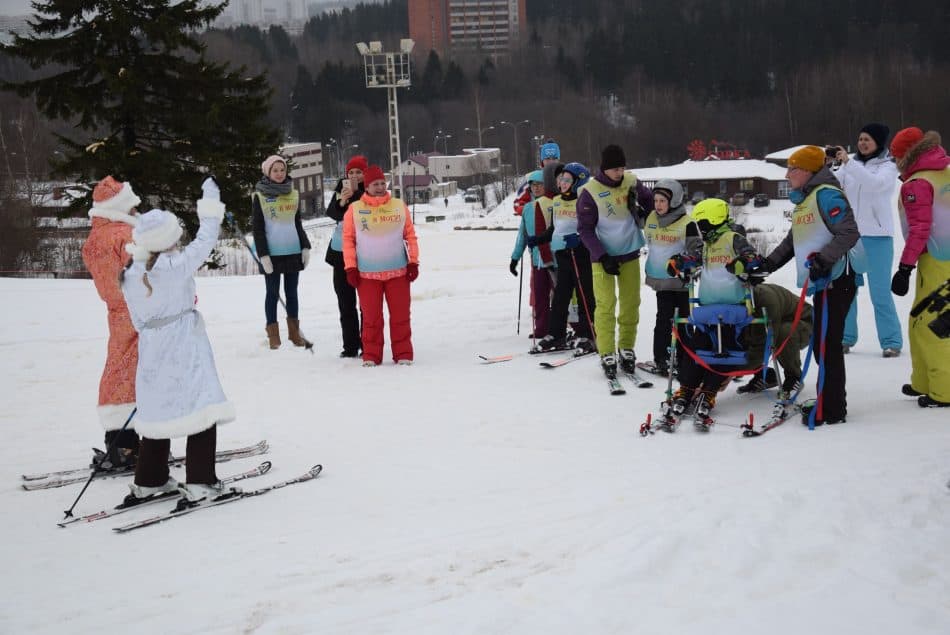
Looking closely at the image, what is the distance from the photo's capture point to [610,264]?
7266 mm

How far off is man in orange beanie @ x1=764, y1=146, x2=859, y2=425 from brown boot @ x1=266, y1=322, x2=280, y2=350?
553 centimetres

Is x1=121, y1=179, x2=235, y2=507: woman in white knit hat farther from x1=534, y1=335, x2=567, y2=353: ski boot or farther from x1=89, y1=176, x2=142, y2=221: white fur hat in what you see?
x1=534, y1=335, x2=567, y2=353: ski boot

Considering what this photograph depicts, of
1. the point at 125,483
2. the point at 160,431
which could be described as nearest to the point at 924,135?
the point at 160,431

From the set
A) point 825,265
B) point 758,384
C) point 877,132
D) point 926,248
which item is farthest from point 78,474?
point 877,132

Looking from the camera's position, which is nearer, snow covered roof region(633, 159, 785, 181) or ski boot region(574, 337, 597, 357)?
ski boot region(574, 337, 597, 357)

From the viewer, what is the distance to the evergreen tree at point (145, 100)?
20.6 m

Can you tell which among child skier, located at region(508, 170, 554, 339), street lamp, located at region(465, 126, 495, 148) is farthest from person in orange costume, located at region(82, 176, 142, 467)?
street lamp, located at region(465, 126, 495, 148)

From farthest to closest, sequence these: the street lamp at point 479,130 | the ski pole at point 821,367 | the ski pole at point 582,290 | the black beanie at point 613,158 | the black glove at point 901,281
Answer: the street lamp at point 479,130, the ski pole at point 582,290, the black beanie at point 613,158, the black glove at point 901,281, the ski pole at point 821,367

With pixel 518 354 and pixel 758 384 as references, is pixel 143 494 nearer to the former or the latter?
pixel 758 384

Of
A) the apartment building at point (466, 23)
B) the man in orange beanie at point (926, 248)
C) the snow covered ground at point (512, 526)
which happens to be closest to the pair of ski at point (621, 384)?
the snow covered ground at point (512, 526)

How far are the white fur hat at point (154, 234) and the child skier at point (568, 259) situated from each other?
14.1 ft

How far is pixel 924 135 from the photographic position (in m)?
6.25

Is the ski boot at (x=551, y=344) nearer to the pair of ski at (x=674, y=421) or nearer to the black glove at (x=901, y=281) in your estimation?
the pair of ski at (x=674, y=421)

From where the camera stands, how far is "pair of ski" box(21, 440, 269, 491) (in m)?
5.34
